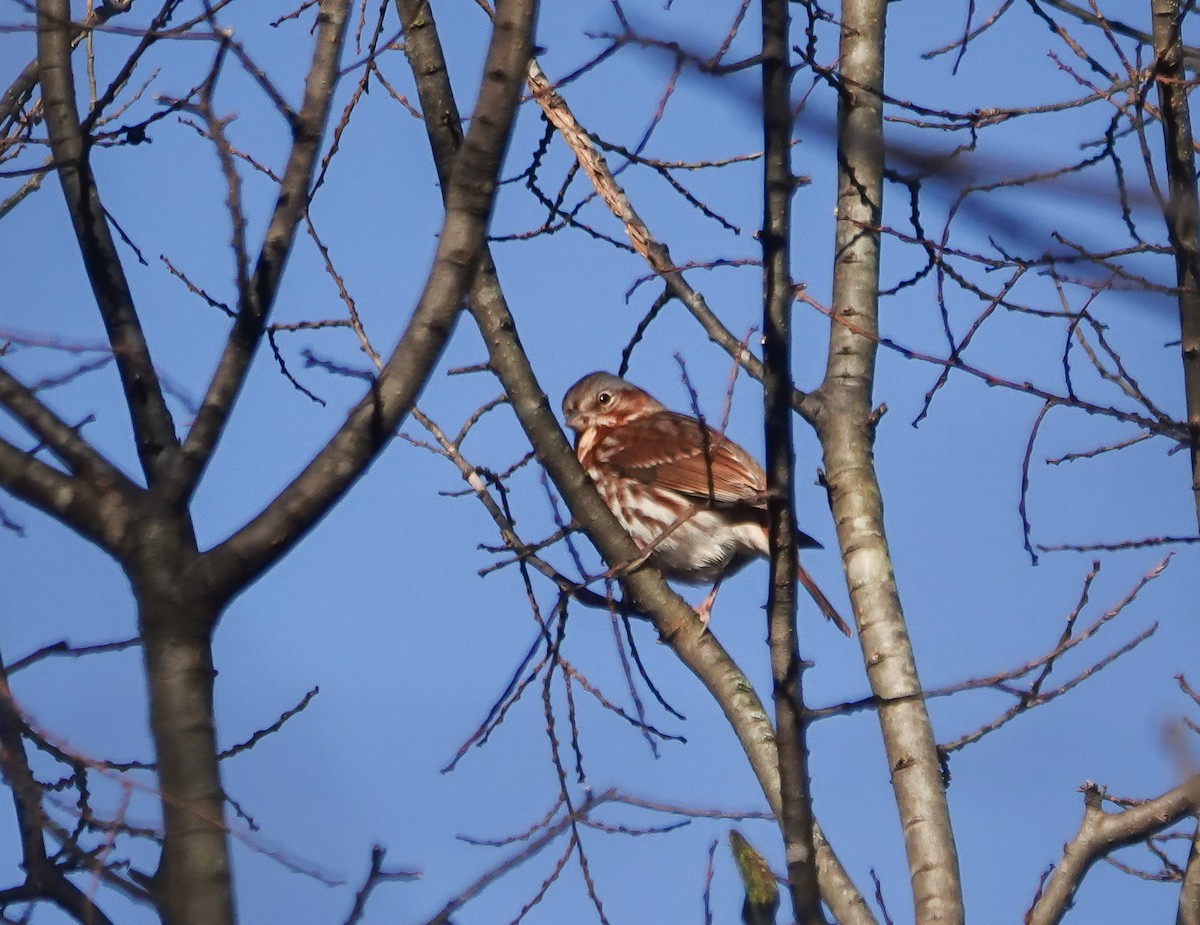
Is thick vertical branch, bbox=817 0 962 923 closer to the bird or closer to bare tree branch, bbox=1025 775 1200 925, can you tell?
bare tree branch, bbox=1025 775 1200 925

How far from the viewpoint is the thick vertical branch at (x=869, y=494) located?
4305 millimetres

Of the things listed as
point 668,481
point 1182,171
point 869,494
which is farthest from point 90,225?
point 668,481

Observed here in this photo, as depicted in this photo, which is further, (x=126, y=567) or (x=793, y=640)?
(x=793, y=640)

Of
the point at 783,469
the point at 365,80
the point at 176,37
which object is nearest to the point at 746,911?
the point at 783,469

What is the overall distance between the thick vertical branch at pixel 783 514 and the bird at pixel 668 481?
341cm

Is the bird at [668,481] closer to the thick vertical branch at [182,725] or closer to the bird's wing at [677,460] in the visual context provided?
the bird's wing at [677,460]

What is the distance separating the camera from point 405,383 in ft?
9.11

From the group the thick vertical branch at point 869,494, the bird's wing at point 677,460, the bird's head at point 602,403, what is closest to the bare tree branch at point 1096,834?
the thick vertical branch at point 869,494

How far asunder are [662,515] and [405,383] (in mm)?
4762

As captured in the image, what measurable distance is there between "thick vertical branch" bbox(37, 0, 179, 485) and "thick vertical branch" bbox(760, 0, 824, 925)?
3.86ft

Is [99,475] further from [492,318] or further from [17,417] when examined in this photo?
[492,318]

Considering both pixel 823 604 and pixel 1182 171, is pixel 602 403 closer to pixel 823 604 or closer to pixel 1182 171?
pixel 823 604

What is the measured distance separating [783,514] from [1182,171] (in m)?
2.32

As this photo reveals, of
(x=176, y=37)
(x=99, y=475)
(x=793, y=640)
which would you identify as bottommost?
(x=793, y=640)
